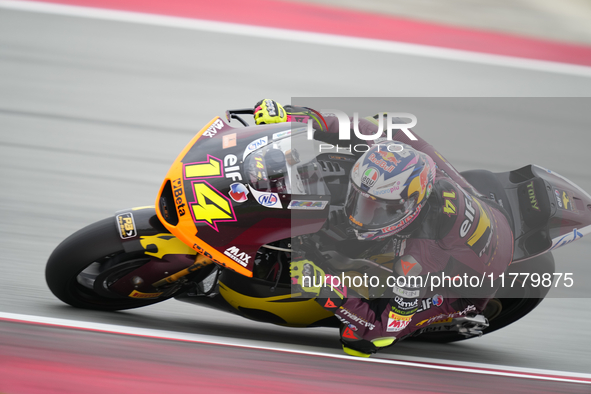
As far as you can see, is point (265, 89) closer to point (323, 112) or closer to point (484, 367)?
point (323, 112)

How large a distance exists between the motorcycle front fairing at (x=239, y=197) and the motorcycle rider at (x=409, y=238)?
23 centimetres

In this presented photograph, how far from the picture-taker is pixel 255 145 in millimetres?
2527

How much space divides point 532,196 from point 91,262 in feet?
7.59

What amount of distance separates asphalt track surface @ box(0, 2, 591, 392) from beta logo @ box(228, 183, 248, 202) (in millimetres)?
788

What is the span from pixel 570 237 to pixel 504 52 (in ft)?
12.5

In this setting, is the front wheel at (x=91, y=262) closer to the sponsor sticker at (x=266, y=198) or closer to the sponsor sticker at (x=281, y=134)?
the sponsor sticker at (x=266, y=198)

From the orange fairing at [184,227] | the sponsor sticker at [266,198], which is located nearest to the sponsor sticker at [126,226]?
the orange fairing at [184,227]

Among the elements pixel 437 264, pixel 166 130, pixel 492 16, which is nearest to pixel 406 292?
pixel 437 264

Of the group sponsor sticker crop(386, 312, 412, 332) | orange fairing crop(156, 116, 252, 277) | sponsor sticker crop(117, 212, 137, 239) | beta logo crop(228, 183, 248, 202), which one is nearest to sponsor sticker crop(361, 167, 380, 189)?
beta logo crop(228, 183, 248, 202)

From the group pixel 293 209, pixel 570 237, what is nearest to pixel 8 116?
pixel 293 209

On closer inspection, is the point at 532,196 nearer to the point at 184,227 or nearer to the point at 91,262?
the point at 184,227

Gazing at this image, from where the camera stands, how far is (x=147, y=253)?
8.68ft

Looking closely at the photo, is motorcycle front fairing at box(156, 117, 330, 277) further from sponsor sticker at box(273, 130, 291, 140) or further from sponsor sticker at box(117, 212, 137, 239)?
sponsor sticker at box(117, 212, 137, 239)

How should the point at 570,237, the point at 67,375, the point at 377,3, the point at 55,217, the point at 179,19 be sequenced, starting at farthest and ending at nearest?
the point at 377,3 < the point at 179,19 < the point at 55,217 < the point at 570,237 < the point at 67,375
